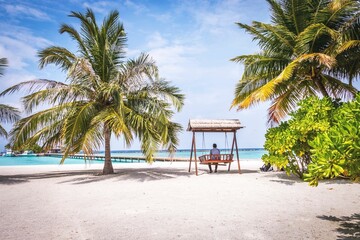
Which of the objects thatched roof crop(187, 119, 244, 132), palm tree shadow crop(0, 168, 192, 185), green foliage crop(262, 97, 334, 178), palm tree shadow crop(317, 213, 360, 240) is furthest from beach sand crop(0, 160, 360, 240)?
thatched roof crop(187, 119, 244, 132)

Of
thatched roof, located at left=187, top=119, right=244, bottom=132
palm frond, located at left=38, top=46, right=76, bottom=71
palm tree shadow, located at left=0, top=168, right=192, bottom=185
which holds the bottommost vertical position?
palm tree shadow, located at left=0, top=168, right=192, bottom=185

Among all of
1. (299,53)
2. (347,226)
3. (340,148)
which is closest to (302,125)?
(347,226)

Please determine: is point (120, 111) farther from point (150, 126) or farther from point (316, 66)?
point (316, 66)

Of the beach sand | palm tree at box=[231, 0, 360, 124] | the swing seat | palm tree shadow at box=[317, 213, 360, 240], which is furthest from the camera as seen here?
the swing seat

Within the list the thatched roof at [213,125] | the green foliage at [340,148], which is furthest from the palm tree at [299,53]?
the green foliage at [340,148]

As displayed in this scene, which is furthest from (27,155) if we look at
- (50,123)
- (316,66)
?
(316,66)

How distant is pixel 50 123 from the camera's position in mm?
11773

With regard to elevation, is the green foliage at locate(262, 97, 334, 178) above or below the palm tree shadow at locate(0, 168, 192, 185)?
above

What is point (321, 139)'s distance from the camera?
3186mm

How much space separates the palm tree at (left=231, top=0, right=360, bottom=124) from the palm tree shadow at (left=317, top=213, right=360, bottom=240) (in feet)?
17.2

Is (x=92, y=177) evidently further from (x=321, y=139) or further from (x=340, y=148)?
(x=340, y=148)

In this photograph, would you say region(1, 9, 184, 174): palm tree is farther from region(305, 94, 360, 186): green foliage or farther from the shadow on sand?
region(305, 94, 360, 186): green foliage

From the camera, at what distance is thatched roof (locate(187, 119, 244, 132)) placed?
1253cm

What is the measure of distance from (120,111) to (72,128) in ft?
6.83
